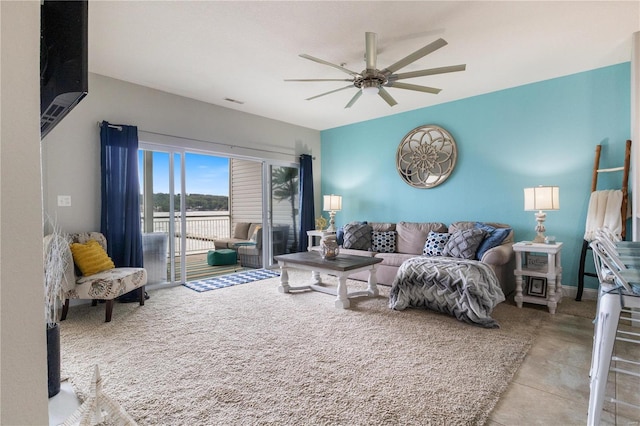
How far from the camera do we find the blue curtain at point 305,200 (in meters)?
6.17

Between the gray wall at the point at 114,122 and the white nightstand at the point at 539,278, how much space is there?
4266 mm

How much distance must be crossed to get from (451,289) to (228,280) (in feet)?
10.6

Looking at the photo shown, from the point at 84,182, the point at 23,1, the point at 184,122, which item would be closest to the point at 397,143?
the point at 184,122

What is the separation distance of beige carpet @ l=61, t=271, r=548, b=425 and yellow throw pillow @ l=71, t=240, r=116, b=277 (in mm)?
497

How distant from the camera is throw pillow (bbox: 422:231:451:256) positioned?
423cm

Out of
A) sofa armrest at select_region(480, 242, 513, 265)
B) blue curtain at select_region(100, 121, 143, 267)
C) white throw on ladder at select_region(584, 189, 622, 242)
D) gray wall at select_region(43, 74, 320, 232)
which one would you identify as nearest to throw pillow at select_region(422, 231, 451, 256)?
sofa armrest at select_region(480, 242, 513, 265)

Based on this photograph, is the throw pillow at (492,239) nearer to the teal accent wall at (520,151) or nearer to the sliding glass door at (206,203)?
the teal accent wall at (520,151)

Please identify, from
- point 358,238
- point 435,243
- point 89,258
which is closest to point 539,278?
point 435,243

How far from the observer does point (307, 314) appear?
321 cm

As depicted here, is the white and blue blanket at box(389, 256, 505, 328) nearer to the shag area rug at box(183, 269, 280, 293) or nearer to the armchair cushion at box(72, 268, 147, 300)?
the shag area rug at box(183, 269, 280, 293)

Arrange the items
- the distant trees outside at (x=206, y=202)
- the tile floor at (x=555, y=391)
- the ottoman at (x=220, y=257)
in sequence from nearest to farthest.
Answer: the tile floor at (x=555, y=391) < the ottoman at (x=220, y=257) < the distant trees outside at (x=206, y=202)

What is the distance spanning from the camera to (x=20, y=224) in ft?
1.92

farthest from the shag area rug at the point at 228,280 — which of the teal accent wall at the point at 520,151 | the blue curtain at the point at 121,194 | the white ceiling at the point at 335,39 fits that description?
the white ceiling at the point at 335,39

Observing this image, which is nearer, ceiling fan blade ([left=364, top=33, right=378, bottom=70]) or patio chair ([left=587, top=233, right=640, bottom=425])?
patio chair ([left=587, top=233, right=640, bottom=425])
